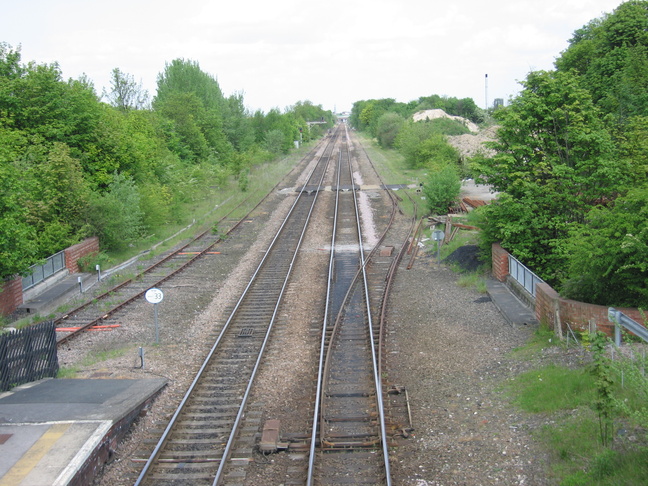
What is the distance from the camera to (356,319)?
16156 mm

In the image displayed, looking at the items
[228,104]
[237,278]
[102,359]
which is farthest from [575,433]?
[228,104]

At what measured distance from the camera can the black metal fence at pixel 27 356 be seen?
11844mm

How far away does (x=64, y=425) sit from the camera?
9.83 m

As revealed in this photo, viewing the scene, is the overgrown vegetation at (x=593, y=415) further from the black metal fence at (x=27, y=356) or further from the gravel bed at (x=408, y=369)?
the black metal fence at (x=27, y=356)

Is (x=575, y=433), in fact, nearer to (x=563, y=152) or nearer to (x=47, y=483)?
(x=47, y=483)

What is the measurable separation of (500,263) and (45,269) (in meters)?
15.2

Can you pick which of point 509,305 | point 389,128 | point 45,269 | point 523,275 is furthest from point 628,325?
point 389,128

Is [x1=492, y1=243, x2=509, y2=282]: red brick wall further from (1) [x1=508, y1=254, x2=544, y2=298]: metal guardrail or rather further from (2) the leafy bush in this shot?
(2) the leafy bush

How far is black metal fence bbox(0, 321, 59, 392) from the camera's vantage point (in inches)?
466

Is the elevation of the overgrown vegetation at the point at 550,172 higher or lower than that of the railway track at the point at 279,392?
higher

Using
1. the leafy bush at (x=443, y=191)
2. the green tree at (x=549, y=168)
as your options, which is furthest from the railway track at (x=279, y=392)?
the leafy bush at (x=443, y=191)

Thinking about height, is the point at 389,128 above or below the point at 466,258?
above

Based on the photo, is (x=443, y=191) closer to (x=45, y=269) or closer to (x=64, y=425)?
(x=45, y=269)

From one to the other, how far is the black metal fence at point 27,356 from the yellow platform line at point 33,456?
2795 millimetres
